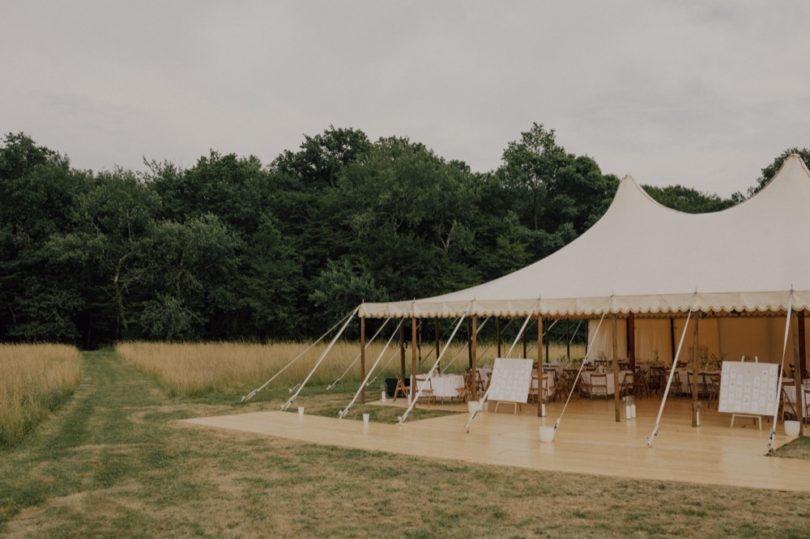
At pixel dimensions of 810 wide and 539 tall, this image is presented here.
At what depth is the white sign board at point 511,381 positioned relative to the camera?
11.7 m

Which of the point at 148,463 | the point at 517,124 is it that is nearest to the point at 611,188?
the point at 517,124

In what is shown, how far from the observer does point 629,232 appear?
13.9m

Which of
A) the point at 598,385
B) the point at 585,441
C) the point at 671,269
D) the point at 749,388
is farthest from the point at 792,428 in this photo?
the point at 598,385

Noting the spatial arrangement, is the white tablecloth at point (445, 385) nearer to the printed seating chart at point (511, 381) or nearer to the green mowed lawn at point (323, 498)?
the printed seating chart at point (511, 381)

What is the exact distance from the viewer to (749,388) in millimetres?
9797

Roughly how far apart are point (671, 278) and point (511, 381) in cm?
309

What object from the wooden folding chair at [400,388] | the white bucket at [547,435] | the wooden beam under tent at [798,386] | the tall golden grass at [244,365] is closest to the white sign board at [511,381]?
the wooden folding chair at [400,388]

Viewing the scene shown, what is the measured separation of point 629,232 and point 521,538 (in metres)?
9.97

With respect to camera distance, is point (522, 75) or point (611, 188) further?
point (611, 188)

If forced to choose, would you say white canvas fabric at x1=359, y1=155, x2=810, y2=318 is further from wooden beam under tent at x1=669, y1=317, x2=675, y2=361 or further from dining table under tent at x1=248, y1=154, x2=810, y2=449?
wooden beam under tent at x1=669, y1=317, x2=675, y2=361

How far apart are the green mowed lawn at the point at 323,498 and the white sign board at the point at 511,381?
387cm

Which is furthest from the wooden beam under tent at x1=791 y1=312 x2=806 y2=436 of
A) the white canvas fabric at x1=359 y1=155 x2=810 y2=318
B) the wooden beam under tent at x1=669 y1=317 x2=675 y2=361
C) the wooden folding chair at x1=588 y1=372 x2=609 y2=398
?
the wooden beam under tent at x1=669 y1=317 x2=675 y2=361

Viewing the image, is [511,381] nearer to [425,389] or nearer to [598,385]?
[425,389]

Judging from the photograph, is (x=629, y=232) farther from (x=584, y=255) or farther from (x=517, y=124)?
(x=517, y=124)
